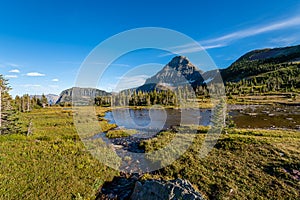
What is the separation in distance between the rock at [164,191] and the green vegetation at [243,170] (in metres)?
2.22

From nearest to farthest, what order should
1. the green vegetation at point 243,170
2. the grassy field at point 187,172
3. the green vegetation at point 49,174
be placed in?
the green vegetation at point 49,174, the grassy field at point 187,172, the green vegetation at point 243,170

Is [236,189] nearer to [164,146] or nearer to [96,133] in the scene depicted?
[164,146]

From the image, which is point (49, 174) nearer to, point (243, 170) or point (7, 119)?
point (243, 170)

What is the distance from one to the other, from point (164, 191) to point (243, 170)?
7.43 meters

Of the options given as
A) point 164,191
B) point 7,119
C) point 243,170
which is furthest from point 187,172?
point 7,119

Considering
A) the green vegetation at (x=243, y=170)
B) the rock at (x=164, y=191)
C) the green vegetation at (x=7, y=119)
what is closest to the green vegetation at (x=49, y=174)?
the rock at (x=164, y=191)

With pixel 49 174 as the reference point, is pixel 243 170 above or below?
below

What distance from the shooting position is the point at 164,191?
8492mm

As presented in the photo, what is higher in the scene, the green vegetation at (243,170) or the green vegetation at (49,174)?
the green vegetation at (49,174)

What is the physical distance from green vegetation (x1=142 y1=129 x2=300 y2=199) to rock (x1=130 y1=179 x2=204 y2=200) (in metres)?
2.22

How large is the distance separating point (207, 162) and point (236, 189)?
427 cm

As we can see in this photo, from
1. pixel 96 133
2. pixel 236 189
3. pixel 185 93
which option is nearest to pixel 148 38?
pixel 236 189

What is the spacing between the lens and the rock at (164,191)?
323 inches

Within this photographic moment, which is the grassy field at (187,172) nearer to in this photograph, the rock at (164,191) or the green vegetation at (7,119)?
the rock at (164,191)
